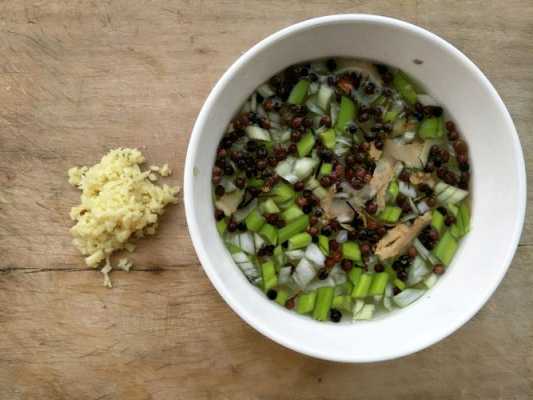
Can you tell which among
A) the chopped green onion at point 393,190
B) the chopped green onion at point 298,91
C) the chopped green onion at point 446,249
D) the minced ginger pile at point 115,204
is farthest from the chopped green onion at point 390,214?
the minced ginger pile at point 115,204

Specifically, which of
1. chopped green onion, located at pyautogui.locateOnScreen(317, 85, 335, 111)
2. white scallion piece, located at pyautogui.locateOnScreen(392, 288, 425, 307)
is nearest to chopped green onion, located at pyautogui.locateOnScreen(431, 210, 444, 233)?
white scallion piece, located at pyautogui.locateOnScreen(392, 288, 425, 307)

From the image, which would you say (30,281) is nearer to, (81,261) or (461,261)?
(81,261)

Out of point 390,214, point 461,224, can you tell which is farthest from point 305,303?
point 461,224

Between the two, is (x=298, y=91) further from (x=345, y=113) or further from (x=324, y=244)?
(x=324, y=244)

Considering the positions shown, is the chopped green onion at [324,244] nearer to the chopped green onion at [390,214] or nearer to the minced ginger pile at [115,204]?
the chopped green onion at [390,214]

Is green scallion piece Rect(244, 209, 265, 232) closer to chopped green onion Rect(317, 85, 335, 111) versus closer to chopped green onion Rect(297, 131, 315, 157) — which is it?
chopped green onion Rect(297, 131, 315, 157)
